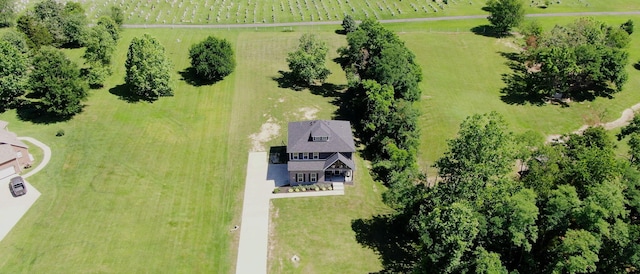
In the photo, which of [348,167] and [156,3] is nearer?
[348,167]

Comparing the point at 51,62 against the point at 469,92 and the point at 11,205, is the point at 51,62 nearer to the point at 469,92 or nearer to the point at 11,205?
the point at 11,205

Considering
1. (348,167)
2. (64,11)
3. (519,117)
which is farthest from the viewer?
(64,11)

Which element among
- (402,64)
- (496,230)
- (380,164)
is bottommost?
(380,164)

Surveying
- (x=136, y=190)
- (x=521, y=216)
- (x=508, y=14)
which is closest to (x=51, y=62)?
(x=136, y=190)

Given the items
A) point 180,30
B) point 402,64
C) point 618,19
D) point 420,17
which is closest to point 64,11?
point 180,30

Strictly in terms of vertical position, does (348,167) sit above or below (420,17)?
below

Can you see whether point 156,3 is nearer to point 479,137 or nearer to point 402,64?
point 402,64
